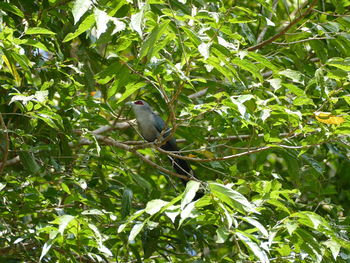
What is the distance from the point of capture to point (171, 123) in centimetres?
432

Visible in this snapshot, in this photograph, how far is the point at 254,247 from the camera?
9.80ft

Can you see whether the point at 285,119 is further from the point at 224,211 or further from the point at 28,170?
the point at 28,170

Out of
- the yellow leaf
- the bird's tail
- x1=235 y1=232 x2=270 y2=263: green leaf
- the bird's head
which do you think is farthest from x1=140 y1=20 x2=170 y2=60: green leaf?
the bird's head

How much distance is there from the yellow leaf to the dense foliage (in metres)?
0.01

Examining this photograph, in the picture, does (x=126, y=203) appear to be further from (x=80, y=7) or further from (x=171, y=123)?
(x=80, y=7)

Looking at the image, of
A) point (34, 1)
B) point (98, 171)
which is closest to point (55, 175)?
point (98, 171)

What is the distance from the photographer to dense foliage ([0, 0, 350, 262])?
10.3 feet

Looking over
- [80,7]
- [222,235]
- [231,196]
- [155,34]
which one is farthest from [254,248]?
[80,7]

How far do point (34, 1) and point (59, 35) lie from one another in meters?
0.41

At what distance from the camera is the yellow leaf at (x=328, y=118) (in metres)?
3.59

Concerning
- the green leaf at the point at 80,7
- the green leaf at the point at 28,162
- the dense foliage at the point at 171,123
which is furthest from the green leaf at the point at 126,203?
the green leaf at the point at 80,7

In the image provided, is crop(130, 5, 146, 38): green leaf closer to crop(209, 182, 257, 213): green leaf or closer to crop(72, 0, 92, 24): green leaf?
crop(72, 0, 92, 24): green leaf

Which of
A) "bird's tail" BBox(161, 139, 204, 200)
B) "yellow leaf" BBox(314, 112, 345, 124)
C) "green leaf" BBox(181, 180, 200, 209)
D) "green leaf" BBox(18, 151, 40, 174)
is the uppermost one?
"green leaf" BBox(181, 180, 200, 209)

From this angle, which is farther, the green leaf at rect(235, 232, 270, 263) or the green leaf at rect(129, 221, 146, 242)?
the green leaf at rect(129, 221, 146, 242)
